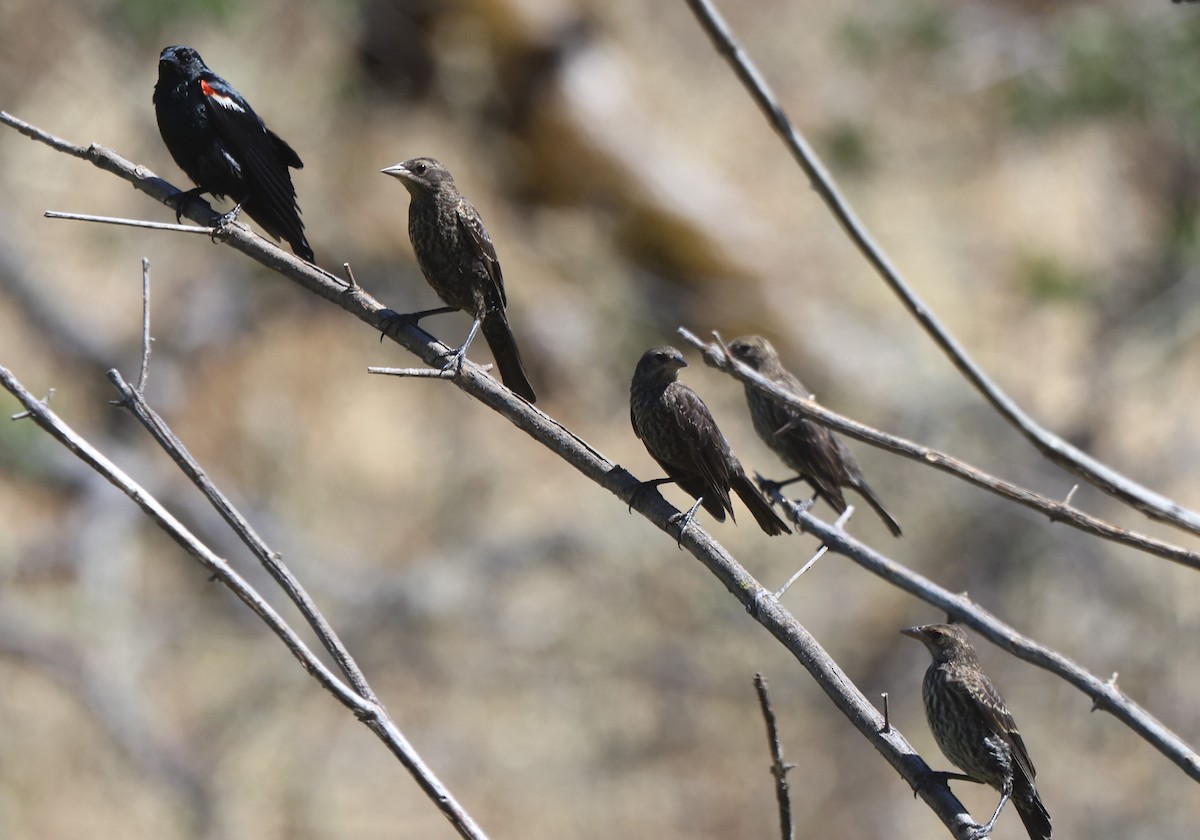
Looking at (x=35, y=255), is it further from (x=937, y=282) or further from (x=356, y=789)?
(x=937, y=282)

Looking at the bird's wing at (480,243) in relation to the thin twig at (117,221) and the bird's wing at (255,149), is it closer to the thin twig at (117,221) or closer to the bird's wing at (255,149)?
the bird's wing at (255,149)

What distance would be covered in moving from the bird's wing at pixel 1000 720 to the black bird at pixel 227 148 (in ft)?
8.49

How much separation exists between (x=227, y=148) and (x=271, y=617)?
222 centimetres

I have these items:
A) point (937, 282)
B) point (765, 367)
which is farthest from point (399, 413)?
point (765, 367)

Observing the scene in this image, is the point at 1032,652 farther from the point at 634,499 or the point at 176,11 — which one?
the point at 176,11

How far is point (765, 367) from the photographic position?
6352 mm

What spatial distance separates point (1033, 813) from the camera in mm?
3350

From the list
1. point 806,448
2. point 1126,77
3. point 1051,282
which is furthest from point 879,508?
point 1126,77

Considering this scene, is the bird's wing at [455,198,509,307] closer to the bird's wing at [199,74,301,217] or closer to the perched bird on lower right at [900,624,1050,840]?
the bird's wing at [199,74,301,217]

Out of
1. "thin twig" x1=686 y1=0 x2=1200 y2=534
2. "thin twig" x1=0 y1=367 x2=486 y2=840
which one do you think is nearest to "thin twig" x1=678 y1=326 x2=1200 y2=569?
"thin twig" x1=686 y1=0 x2=1200 y2=534

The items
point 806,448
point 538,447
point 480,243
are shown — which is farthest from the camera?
point 538,447

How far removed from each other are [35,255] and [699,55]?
917 cm

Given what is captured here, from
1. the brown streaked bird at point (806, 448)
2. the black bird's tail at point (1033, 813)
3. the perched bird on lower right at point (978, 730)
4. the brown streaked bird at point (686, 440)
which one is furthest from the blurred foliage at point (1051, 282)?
the black bird's tail at point (1033, 813)

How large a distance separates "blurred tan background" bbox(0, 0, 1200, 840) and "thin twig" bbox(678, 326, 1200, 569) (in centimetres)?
843
